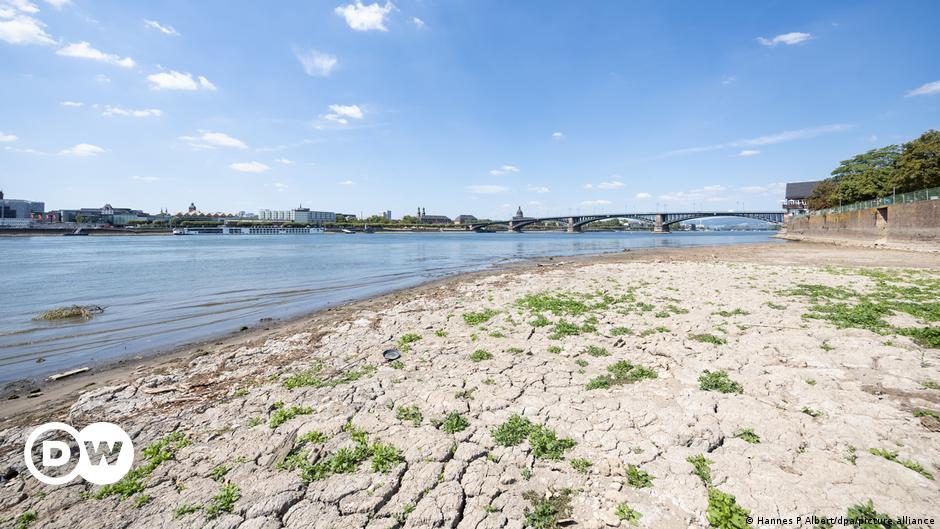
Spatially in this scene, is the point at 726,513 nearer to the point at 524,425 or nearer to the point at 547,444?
the point at 547,444

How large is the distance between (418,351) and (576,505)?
6.08 m

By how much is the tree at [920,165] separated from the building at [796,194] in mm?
104187

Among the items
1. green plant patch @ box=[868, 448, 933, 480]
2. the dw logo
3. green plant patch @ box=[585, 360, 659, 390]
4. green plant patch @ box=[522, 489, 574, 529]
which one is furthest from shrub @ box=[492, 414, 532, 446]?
the dw logo

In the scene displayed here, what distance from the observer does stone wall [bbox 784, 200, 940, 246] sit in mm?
32000

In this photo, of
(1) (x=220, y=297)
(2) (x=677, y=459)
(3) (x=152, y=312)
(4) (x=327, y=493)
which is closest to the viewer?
(4) (x=327, y=493)

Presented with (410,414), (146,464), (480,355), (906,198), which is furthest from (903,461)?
(906,198)

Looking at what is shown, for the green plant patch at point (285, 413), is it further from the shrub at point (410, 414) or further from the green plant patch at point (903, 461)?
the green plant patch at point (903, 461)

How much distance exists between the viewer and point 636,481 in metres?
4.48

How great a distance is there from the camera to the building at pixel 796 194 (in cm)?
13775

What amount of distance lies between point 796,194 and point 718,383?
606 ft

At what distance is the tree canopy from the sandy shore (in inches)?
2157

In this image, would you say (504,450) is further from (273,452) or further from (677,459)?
(273,452)

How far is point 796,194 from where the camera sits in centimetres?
14425

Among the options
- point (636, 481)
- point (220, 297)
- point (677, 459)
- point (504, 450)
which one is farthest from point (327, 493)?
point (220, 297)
